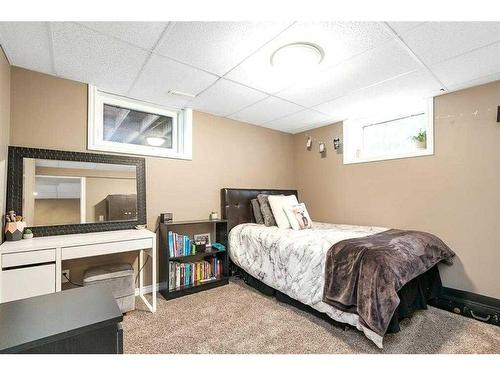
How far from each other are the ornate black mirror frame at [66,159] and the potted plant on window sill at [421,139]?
3301 mm

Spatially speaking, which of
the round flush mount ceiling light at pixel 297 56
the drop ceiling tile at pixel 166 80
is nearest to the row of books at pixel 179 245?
the drop ceiling tile at pixel 166 80

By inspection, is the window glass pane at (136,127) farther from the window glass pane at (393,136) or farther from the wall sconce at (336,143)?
the window glass pane at (393,136)

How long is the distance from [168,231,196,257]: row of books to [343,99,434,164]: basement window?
98.1 inches

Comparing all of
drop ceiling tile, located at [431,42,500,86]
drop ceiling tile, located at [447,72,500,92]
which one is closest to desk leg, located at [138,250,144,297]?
drop ceiling tile, located at [431,42,500,86]

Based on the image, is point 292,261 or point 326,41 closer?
point 326,41

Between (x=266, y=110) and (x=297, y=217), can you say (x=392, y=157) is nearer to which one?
(x=297, y=217)

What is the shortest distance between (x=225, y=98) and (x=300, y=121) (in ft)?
4.44

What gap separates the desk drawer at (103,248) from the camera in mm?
1920

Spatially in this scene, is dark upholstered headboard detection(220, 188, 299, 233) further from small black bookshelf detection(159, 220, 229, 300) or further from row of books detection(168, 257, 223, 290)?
row of books detection(168, 257, 223, 290)

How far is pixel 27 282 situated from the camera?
1736 mm

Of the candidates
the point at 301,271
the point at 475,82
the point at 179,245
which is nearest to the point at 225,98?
the point at 179,245

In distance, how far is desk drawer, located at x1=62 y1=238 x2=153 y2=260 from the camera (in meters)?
1.92
